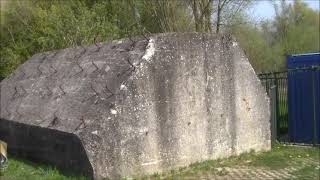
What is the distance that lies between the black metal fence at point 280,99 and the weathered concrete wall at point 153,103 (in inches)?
39.2

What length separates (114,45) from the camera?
32.0ft

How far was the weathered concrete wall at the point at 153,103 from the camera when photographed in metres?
8.18

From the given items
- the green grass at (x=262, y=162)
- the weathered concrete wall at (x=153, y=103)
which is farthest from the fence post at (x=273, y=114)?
the weathered concrete wall at (x=153, y=103)

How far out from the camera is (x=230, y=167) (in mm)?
9320

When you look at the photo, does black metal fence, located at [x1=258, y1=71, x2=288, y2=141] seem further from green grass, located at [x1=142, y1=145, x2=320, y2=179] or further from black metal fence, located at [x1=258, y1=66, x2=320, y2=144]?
green grass, located at [x1=142, y1=145, x2=320, y2=179]

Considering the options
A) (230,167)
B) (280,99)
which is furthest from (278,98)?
(230,167)

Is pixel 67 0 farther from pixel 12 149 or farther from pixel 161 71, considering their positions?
pixel 161 71

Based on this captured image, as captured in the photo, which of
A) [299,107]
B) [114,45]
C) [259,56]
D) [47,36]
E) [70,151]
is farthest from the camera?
[259,56]

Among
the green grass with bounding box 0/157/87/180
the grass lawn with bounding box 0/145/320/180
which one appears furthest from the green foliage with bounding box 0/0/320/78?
the green grass with bounding box 0/157/87/180

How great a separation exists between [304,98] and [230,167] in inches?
129

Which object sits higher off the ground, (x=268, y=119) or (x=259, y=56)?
(x=259, y=56)

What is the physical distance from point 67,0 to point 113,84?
15.0 metres

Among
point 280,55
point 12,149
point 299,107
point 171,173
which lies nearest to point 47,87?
point 12,149

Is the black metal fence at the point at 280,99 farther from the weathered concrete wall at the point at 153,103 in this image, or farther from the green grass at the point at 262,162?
the weathered concrete wall at the point at 153,103
